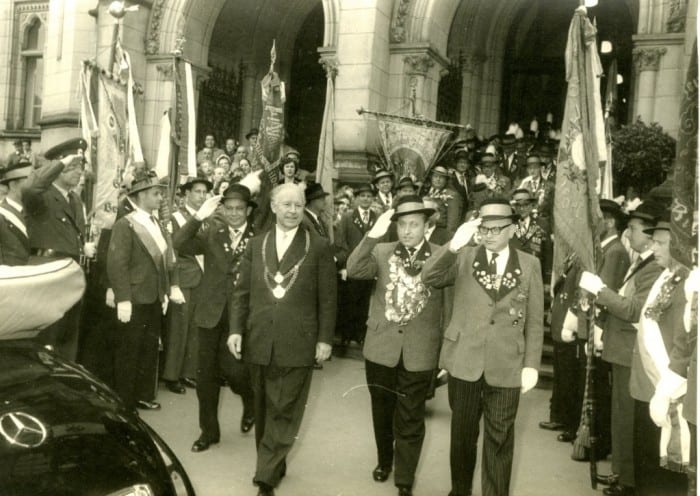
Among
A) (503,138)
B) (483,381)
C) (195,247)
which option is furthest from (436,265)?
(503,138)

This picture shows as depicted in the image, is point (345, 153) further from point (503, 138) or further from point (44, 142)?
point (44, 142)

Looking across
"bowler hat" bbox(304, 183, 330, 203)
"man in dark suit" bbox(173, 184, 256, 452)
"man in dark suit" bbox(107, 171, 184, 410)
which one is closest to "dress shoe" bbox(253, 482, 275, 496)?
"man in dark suit" bbox(173, 184, 256, 452)

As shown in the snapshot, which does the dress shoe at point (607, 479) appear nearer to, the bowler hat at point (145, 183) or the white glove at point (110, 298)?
the white glove at point (110, 298)

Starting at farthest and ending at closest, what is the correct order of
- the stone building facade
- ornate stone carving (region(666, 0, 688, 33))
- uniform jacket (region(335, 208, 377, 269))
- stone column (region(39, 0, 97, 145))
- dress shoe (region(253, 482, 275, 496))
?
stone column (region(39, 0, 97, 145)), the stone building facade, ornate stone carving (region(666, 0, 688, 33)), uniform jacket (region(335, 208, 377, 269)), dress shoe (region(253, 482, 275, 496))

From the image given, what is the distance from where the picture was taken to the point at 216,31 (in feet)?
54.2

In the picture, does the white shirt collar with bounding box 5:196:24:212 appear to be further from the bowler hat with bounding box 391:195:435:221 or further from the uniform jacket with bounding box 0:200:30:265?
the bowler hat with bounding box 391:195:435:221

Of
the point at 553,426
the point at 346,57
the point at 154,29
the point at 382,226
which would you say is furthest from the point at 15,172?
the point at 154,29

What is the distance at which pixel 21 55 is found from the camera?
19.6m

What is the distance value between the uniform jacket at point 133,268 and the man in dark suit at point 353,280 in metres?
3.04

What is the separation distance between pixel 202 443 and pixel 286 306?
61.3 inches

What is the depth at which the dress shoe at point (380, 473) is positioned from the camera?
5.19 metres

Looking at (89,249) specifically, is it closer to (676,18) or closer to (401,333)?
(401,333)

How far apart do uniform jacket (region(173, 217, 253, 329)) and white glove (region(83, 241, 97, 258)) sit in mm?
1579

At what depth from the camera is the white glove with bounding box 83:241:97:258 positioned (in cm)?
705
